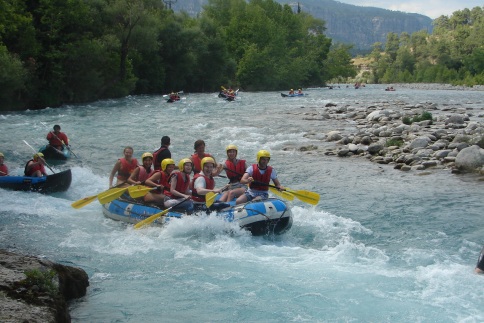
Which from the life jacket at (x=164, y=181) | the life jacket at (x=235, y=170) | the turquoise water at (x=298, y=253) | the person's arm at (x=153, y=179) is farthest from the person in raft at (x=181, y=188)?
the life jacket at (x=235, y=170)

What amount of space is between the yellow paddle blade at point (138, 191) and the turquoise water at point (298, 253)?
0.52 m

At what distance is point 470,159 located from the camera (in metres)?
13.3

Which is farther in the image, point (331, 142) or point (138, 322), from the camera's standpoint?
point (331, 142)

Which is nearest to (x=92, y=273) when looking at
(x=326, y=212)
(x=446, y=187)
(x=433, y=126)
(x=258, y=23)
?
(x=326, y=212)

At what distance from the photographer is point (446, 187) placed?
38.8ft

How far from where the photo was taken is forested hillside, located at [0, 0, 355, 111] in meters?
29.1

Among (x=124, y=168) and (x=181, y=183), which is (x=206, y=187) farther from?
(x=124, y=168)

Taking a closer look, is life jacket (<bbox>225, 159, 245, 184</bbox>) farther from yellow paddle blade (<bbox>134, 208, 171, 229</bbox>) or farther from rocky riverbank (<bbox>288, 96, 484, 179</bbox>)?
rocky riverbank (<bbox>288, 96, 484, 179</bbox>)

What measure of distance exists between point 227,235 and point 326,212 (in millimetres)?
2407

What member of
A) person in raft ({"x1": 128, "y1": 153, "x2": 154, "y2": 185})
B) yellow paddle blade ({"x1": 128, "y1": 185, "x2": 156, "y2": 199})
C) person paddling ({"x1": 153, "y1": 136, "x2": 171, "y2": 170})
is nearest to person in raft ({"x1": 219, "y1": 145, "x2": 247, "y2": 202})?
yellow paddle blade ({"x1": 128, "y1": 185, "x2": 156, "y2": 199})

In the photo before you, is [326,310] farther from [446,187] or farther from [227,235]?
[446,187]

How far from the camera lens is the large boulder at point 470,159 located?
43.2 ft

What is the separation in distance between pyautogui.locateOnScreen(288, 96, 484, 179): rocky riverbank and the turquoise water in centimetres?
58

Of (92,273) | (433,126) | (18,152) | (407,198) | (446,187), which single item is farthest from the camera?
(433,126)
